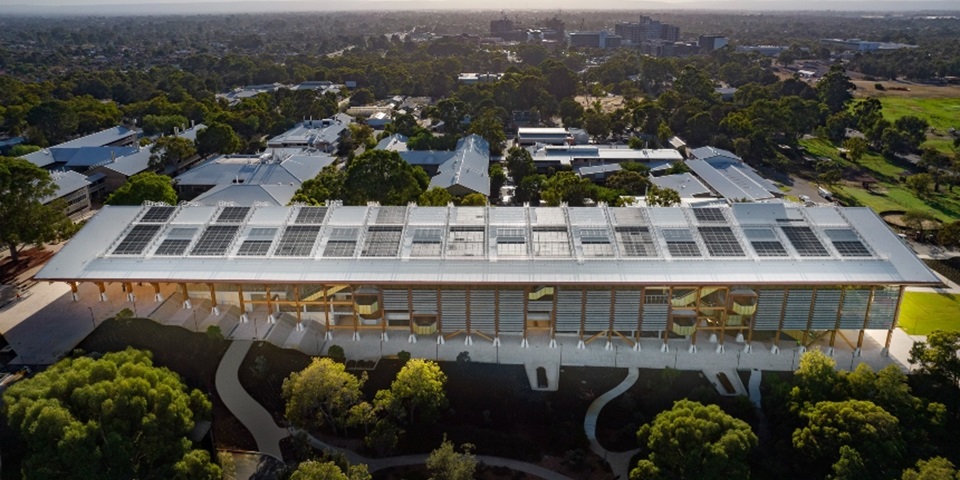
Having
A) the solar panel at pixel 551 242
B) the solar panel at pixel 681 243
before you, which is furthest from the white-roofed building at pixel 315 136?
the solar panel at pixel 681 243

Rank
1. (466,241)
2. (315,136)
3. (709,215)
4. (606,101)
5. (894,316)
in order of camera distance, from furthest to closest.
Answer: (606,101) → (315,136) → (709,215) → (466,241) → (894,316)

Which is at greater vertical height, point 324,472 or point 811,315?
point 811,315

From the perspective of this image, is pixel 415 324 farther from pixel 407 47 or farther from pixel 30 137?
pixel 407 47

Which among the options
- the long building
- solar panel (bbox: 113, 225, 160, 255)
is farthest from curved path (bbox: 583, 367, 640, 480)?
solar panel (bbox: 113, 225, 160, 255)

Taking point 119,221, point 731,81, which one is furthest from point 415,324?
point 731,81

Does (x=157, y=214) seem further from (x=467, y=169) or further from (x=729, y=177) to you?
(x=729, y=177)

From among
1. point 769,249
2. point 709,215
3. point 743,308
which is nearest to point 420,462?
point 743,308
